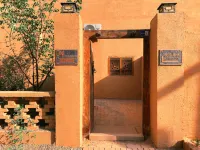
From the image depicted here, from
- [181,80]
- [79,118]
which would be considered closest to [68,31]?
[79,118]

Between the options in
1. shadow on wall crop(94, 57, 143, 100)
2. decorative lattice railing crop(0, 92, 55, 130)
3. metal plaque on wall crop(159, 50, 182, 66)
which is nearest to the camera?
metal plaque on wall crop(159, 50, 182, 66)

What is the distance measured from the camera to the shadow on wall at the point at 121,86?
9.34 m

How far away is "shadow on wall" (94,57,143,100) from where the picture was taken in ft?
30.6

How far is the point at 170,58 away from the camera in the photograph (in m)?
4.10

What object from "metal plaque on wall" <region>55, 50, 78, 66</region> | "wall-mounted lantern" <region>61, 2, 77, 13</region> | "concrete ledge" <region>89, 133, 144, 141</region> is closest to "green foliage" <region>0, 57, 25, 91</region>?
"metal plaque on wall" <region>55, 50, 78, 66</region>

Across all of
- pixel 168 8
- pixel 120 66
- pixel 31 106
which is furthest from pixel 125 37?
pixel 120 66

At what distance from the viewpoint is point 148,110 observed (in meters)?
4.67

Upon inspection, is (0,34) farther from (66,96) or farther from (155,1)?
(155,1)

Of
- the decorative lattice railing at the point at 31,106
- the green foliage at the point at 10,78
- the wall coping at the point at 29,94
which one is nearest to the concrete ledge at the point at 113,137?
the decorative lattice railing at the point at 31,106

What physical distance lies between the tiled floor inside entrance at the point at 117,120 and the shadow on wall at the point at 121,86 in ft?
1.31

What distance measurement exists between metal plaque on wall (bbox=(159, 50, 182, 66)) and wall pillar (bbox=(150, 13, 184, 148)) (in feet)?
0.21

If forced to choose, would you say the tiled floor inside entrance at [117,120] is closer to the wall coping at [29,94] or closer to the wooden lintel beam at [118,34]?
the wall coping at [29,94]

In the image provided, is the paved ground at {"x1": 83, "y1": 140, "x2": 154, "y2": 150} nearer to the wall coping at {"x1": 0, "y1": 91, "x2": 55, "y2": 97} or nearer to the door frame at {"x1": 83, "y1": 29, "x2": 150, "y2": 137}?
the door frame at {"x1": 83, "y1": 29, "x2": 150, "y2": 137}

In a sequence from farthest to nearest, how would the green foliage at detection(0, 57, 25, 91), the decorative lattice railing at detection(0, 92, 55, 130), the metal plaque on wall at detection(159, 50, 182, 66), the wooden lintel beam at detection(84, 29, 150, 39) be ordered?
the green foliage at detection(0, 57, 25, 91) → the wooden lintel beam at detection(84, 29, 150, 39) → the decorative lattice railing at detection(0, 92, 55, 130) → the metal plaque on wall at detection(159, 50, 182, 66)
